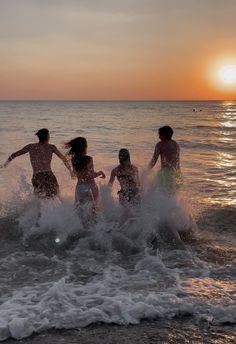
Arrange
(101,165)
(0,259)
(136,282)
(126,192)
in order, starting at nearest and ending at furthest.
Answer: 1. (136,282)
2. (0,259)
3. (126,192)
4. (101,165)

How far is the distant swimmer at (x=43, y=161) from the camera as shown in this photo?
852 cm

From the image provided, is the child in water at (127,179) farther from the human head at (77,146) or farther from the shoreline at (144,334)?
the shoreline at (144,334)

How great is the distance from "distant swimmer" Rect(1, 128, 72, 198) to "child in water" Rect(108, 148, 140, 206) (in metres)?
1.07

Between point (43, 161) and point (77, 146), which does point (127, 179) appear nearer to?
point (77, 146)

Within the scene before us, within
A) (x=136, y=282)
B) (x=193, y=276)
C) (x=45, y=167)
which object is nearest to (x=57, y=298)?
(x=136, y=282)

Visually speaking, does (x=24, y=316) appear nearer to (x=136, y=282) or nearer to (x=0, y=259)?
(x=136, y=282)

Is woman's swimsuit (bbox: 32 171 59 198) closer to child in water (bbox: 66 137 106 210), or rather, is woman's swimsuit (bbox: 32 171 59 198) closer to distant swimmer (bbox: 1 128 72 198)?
distant swimmer (bbox: 1 128 72 198)

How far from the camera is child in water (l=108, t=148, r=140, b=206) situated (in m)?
8.01

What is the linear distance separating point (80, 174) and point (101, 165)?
33.9ft

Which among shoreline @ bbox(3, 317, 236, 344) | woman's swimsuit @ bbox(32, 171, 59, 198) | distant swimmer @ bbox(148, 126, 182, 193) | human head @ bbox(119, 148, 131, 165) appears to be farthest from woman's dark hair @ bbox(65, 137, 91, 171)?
shoreline @ bbox(3, 317, 236, 344)

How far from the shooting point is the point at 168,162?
8.70m

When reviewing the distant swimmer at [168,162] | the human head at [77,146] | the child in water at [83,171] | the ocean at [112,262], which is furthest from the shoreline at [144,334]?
the distant swimmer at [168,162]

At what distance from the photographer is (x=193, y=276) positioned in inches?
233

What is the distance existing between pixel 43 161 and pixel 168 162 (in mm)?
2452
